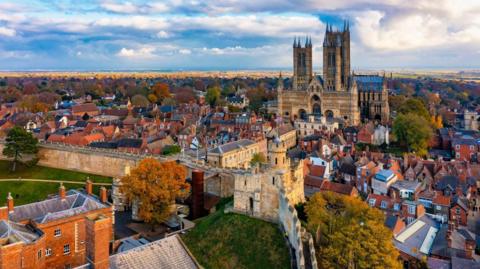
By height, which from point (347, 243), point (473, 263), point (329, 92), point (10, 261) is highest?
point (329, 92)

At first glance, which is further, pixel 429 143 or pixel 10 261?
pixel 429 143

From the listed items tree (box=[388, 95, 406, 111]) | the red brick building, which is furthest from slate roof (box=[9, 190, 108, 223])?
tree (box=[388, 95, 406, 111])

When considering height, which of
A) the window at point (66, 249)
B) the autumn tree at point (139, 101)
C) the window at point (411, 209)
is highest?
the autumn tree at point (139, 101)

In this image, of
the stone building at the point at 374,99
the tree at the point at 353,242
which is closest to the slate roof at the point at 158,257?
the tree at the point at 353,242

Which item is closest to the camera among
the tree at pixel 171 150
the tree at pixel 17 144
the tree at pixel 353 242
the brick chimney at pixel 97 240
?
the brick chimney at pixel 97 240

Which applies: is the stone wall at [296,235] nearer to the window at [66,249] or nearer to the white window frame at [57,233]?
the window at [66,249]

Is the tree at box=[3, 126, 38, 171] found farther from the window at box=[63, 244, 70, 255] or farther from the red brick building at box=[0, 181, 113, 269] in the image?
the window at box=[63, 244, 70, 255]

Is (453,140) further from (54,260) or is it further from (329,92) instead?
(54,260)

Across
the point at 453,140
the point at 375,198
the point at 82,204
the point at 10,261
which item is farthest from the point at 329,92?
the point at 10,261
